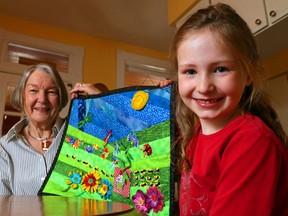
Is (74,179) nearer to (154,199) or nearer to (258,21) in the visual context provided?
(154,199)

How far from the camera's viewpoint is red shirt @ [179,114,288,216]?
491 mm

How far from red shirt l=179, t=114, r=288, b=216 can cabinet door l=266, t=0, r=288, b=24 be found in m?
0.99

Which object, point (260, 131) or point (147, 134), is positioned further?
point (147, 134)

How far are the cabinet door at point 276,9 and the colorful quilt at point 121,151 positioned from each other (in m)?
0.81

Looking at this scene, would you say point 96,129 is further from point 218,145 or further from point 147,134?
point 218,145

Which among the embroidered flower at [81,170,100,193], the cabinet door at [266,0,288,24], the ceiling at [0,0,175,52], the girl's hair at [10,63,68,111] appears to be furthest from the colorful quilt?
the ceiling at [0,0,175,52]

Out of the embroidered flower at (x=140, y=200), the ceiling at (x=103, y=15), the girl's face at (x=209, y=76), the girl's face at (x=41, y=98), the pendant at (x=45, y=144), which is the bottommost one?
the embroidered flower at (x=140, y=200)

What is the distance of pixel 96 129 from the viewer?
1.11 meters

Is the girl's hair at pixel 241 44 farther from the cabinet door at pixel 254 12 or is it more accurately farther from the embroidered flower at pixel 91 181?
the cabinet door at pixel 254 12

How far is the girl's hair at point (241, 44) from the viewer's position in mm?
609

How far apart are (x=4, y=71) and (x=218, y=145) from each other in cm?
261

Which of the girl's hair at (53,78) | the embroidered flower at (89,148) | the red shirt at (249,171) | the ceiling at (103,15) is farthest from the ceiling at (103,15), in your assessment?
the red shirt at (249,171)

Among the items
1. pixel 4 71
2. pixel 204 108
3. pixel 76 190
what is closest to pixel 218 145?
pixel 204 108

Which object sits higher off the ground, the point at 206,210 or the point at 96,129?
the point at 96,129
